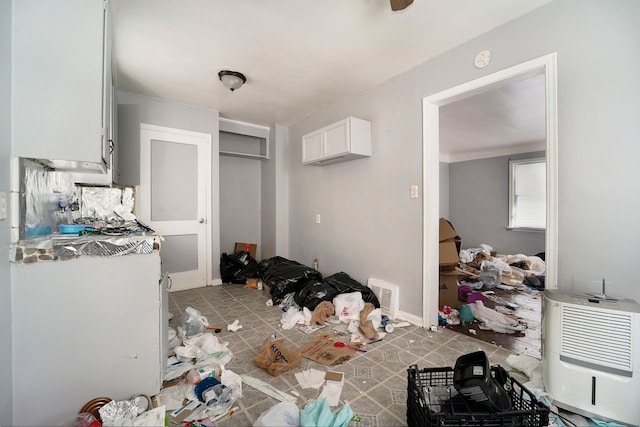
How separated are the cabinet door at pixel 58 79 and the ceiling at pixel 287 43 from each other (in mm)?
711

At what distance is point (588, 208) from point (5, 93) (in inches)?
120

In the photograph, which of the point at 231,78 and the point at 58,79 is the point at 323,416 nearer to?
the point at 58,79

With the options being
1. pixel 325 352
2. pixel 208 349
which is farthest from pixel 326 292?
pixel 208 349

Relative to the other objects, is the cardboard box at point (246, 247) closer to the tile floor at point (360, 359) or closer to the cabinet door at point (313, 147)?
the tile floor at point (360, 359)

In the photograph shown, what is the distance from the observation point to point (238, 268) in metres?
4.10

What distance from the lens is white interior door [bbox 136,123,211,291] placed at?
11.2 ft

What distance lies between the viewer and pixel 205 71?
106 inches

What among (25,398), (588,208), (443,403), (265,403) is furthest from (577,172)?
(25,398)

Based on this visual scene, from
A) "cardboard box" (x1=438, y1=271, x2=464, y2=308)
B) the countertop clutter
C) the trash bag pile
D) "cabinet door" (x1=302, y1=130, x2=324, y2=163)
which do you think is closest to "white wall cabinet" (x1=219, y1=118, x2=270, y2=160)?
"cabinet door" (x1=302, y1=130, x2=324, y2=163)

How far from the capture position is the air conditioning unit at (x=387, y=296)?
108 inches

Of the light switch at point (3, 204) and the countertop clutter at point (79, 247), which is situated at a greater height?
the light switch at point (3, 204)

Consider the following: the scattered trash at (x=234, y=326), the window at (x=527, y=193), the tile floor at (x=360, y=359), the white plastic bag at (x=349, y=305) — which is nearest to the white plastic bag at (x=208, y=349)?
the tile floor at (x=360, y=359)

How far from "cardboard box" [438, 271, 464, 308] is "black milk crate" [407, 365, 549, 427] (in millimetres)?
1524

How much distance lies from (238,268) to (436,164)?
3.10m
